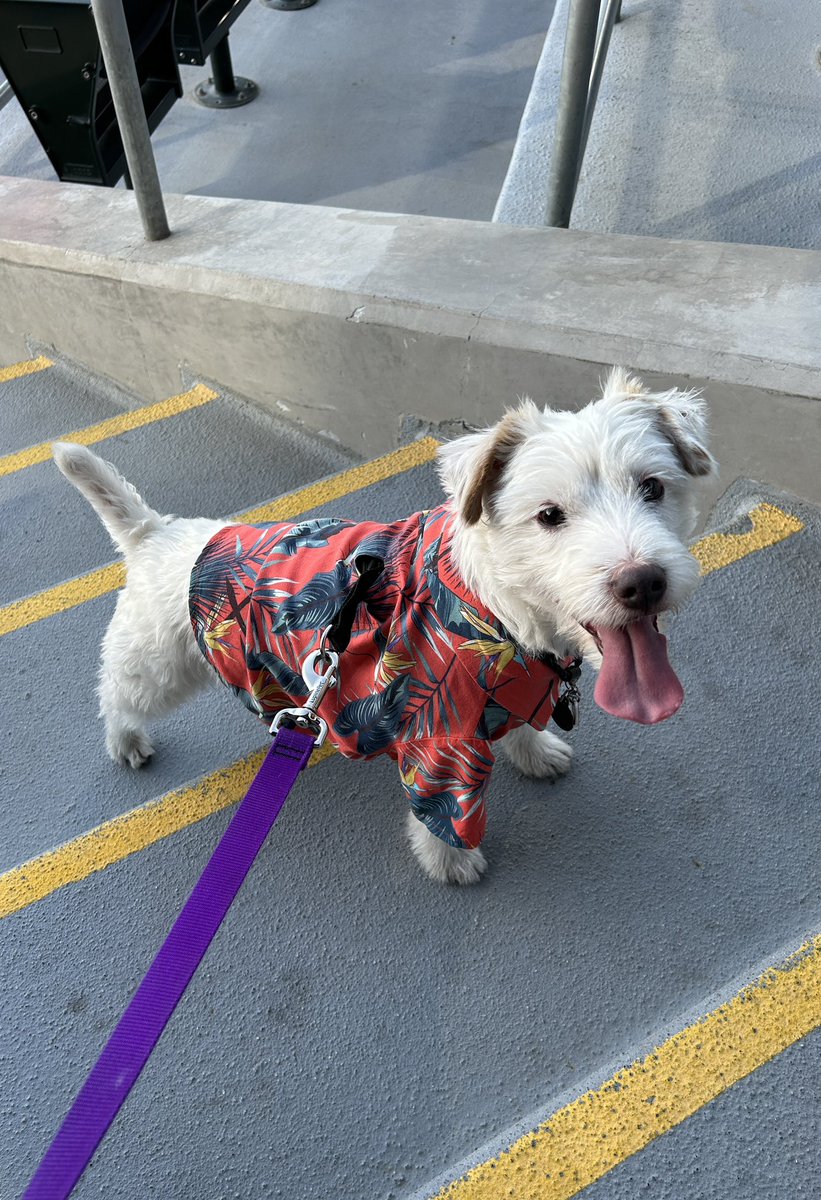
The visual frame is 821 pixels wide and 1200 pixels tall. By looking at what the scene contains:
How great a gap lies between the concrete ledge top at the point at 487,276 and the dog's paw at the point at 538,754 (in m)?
1.44

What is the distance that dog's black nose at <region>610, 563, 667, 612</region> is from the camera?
1.93 metres

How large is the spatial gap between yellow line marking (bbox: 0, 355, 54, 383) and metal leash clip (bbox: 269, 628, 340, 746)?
11.7ft

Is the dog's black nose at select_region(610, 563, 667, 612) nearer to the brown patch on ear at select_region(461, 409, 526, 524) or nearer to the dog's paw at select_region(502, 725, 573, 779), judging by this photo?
the brown patch on ear at select_region(461, 409, 526, 524)

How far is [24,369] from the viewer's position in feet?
16.5

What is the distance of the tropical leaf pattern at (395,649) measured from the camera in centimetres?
221

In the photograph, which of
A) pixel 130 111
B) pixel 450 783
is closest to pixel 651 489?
pixel 450 783

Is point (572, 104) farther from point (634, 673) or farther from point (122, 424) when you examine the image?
point (634, 673)

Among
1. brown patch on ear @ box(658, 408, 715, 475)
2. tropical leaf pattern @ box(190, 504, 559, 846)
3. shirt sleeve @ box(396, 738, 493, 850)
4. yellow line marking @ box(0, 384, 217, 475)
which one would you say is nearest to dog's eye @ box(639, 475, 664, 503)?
brown patch on ear @ box(658, 408, 715, 475)

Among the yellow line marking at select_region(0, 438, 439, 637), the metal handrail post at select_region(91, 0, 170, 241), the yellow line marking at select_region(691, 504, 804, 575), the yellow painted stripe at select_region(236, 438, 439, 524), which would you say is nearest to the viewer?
the yellow line marking at select_region(691, 504, 804, 575)

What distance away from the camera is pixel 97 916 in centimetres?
253

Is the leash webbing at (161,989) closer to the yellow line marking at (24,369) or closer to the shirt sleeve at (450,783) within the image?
the shirt sleeve at (450,783)

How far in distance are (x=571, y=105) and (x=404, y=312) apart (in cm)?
112

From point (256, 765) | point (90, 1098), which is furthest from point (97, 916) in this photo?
point (90, 1098)

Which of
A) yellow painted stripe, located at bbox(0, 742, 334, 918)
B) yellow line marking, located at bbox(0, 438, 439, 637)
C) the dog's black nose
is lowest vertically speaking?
yellow painted stripe, located at bbox(0, 742, 334, 918)
